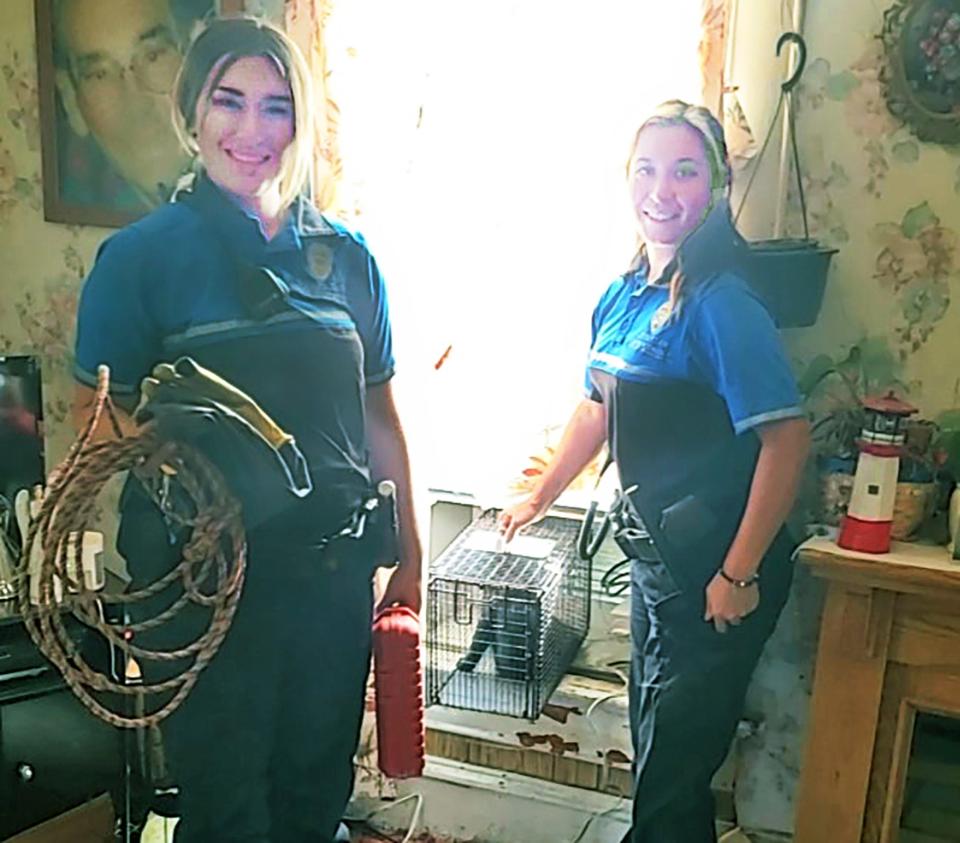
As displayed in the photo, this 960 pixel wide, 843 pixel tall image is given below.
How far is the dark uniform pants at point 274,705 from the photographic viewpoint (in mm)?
1491

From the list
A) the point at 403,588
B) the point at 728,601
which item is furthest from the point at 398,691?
the point at 728,601

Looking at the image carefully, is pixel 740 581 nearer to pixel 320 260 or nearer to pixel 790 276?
pixel 790 276

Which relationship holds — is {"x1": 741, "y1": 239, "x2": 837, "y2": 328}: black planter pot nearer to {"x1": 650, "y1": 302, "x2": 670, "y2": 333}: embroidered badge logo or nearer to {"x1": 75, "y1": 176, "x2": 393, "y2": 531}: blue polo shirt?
{"x1": 650, "y1": 302, "x2": 670, "y2": 333}: embroidered badge logo

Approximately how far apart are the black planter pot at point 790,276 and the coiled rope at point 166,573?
2.75 ft

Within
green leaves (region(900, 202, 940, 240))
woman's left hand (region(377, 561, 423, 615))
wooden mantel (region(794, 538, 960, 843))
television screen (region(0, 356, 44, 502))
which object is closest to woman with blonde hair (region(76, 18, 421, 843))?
woman's left hand (region(377, 561, 423, 615))

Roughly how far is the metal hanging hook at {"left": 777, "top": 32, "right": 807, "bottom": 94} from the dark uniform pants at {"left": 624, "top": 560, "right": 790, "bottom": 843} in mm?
734

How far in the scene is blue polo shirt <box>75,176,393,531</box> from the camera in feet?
4.71

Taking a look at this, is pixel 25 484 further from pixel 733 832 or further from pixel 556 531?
pixel 733 832

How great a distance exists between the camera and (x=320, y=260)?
1539 mm

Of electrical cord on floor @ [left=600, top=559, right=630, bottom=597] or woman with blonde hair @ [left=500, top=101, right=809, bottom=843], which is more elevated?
woman with blonde hair @ [left=500, top=101, right=809, bottom=843]

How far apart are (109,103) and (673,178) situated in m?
1.20

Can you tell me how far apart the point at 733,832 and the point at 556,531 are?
0.63 m

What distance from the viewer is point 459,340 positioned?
2000mm

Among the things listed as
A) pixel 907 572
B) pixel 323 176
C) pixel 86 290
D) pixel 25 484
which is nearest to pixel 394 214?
pixel 323 176
